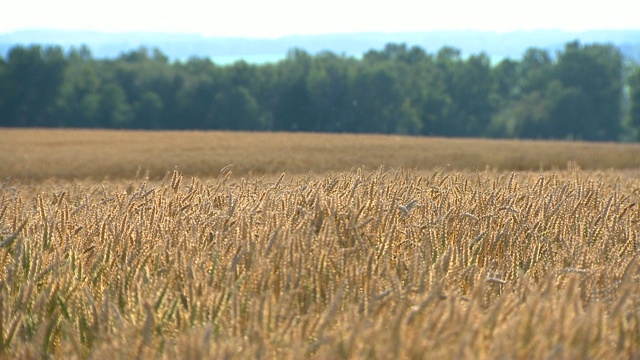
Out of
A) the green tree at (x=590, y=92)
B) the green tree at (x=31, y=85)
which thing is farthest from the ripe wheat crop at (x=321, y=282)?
the green tree at (x=590, y=92)

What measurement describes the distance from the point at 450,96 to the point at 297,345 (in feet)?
301

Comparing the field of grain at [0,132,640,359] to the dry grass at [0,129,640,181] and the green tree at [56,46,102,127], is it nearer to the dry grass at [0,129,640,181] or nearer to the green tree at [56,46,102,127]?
the dry grass at [0,129,640,181]

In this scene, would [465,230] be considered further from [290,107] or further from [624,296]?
[290,107]

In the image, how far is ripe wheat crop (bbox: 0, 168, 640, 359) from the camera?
2.41 meters

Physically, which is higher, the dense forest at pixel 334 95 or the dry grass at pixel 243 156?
the dense forest at pixel 334 95

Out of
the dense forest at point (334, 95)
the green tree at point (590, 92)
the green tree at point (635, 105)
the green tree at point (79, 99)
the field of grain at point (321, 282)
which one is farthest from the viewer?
the green tree at point (590, 92)

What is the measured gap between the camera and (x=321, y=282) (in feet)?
11.1

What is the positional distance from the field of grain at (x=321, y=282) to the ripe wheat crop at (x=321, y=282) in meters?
0.01

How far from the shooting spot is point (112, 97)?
76.6 meters

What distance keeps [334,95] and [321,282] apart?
81.4m

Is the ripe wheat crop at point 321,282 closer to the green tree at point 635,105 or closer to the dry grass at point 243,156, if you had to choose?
the dry grass at point 243,156

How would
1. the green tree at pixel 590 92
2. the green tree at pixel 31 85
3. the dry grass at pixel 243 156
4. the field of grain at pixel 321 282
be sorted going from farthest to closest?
1. the green tree at pixel 590 92
2. the green tree at pixel 31 85
3. the dry grass at pixel 243 156
4. the field of grain at pixel 321 282

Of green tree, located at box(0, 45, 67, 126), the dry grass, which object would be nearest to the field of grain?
the dry grass

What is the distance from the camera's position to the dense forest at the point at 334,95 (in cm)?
7488
